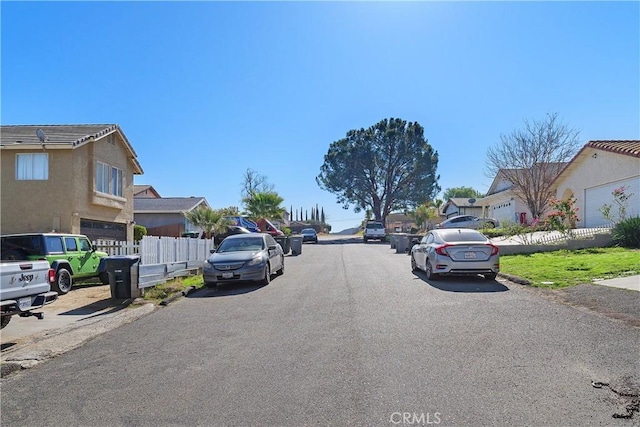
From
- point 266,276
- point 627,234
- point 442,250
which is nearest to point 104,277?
point 266,276

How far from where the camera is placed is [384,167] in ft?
195

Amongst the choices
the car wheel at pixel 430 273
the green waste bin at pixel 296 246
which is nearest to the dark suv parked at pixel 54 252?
the car wheel at pixel 430 273

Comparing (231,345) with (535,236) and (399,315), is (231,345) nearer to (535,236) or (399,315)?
(399,315)

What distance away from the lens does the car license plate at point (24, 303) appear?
23.9ft

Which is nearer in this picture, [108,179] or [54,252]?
[54,252]

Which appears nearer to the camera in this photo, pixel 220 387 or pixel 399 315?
pixel 220 387

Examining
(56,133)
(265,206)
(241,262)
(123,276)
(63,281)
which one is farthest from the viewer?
(265,206)

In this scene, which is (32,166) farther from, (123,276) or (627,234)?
(627,234)

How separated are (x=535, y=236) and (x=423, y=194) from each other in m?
37.0

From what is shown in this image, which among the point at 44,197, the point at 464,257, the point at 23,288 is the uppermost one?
the point at 44,197

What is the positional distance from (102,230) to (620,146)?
25985 millimetres

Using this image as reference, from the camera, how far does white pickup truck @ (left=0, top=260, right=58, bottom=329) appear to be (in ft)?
23.1

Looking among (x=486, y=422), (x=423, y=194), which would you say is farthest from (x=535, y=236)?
(x=423, y=194)

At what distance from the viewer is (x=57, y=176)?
795 inches
